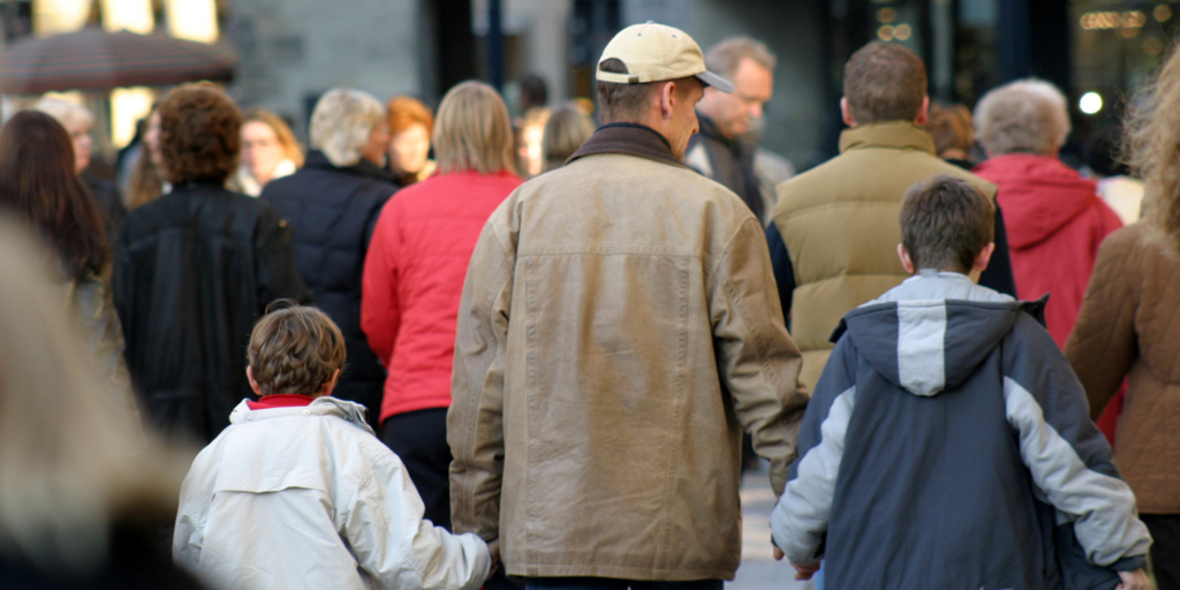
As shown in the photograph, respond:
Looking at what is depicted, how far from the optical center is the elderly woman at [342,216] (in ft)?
17.3

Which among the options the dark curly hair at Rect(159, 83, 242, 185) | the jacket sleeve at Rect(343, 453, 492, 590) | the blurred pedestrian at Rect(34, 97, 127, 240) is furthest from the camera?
the blurred pedestrian at Rect(34, 97, 127, 240)

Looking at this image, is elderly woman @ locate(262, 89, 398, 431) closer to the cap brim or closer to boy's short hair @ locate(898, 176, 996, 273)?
the cap brim

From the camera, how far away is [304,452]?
10.6 feet

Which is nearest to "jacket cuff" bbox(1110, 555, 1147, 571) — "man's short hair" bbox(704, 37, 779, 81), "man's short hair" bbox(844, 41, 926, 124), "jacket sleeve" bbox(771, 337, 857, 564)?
"jacket sleeve" bbox(771, 337, 857, 564)

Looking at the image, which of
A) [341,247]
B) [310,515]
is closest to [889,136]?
[310,515]

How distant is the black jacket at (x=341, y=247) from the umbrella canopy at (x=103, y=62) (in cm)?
513

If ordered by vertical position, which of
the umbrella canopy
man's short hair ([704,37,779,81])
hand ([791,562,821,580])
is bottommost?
hand ([791,562,821,580])

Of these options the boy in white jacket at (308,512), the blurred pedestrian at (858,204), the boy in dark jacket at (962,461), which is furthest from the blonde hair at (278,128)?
the boy in dark jacket at (962,461)

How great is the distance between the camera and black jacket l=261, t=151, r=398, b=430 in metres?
5.25

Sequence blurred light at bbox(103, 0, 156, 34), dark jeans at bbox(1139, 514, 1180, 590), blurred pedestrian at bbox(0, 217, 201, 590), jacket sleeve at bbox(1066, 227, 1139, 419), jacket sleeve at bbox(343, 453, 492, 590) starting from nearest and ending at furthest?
1. blurred pedestrian at bbox(0, 217, 201, 590)
2. jacket sleeve at bbox(343, 453, 492, 590)
3. dark jeans at bbox(1139, 514, 1180, 590)
4. jacket sleeve at bbox(1066, 227, 1139, 419)
5. blurred light at bbox(103, 0, 156, 34)

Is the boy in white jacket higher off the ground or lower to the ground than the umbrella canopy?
lower

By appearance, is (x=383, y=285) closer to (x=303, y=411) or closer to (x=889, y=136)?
(x=303, y=411)

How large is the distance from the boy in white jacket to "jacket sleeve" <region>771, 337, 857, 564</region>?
790 mm

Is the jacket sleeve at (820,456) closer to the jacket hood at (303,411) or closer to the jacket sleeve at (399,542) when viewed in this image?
the jacket sleeve at (399,542)
